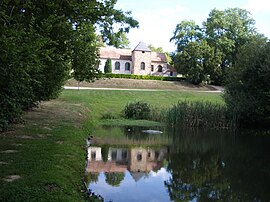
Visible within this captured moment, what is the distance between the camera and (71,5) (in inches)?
481

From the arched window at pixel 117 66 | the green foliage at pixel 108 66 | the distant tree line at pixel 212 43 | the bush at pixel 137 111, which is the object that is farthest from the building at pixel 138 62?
the bush at pixel 137 111

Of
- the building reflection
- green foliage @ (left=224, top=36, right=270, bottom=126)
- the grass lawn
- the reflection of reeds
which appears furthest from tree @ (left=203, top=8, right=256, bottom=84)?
the grass lawn

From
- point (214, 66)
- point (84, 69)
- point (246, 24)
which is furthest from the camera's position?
point (246, 24)

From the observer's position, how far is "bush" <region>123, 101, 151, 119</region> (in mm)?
27062

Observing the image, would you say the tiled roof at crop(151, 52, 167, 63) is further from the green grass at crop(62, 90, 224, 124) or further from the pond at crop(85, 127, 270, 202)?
the pond at crop(85, 127, 270, 202)

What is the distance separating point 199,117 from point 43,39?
17159mm

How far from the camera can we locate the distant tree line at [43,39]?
9.37 m

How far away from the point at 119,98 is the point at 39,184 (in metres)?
29.0

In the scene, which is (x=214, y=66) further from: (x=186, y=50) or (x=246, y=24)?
(x=246, y=24)

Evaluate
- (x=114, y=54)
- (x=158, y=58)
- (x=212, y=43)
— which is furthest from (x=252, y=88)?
(x=114, y=54)

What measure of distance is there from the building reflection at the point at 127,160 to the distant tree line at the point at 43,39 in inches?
123

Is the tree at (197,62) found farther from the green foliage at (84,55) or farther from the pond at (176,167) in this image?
the green foliage at (84,55)

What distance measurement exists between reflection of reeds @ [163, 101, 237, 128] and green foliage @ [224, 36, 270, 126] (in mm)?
840

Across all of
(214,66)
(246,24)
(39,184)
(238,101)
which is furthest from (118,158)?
(246,24)
